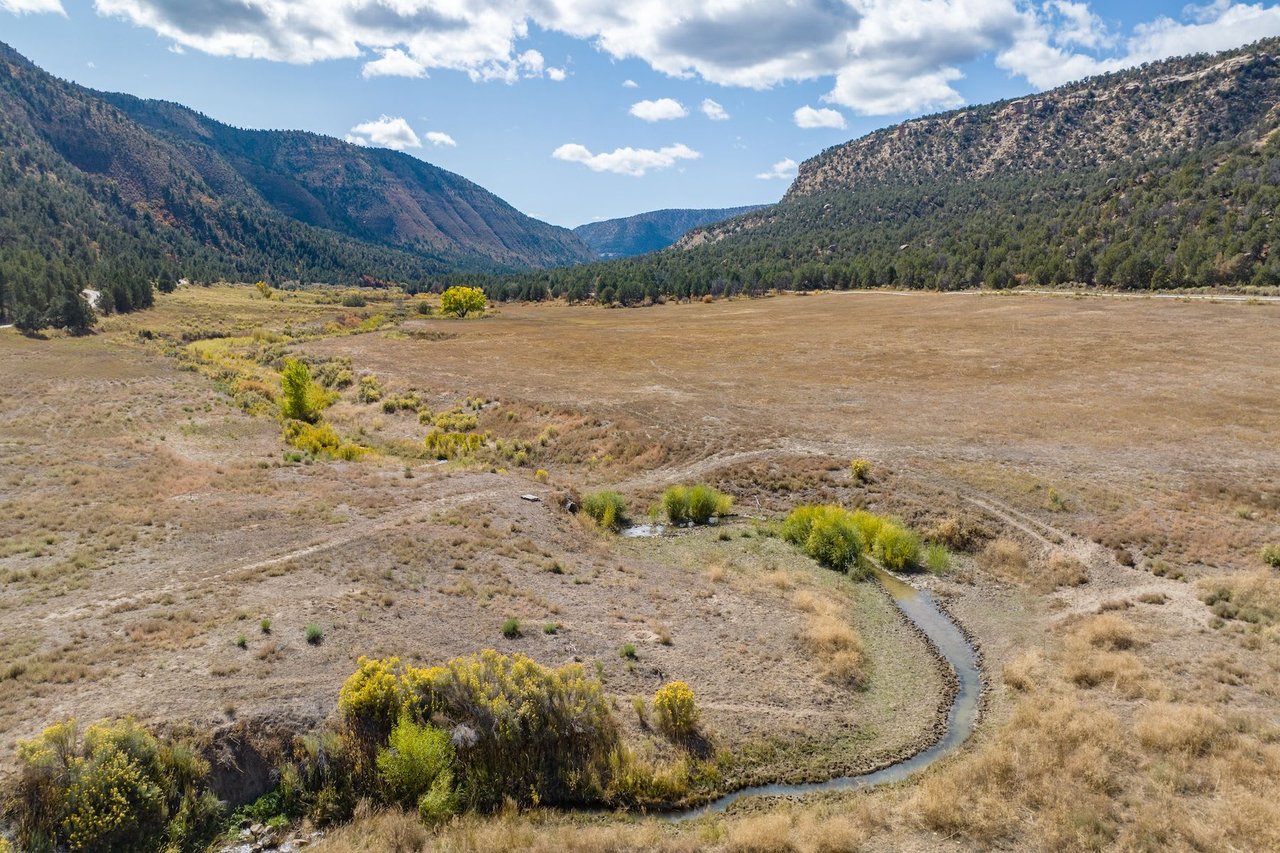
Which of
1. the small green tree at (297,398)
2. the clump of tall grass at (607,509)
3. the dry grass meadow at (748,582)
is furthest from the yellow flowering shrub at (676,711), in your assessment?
the small green tree at (297,398)

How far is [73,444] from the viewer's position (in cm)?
3481

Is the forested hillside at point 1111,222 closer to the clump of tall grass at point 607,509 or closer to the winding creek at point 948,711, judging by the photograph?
the winding creek at point 948,711

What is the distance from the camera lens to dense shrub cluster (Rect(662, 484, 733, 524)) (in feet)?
102

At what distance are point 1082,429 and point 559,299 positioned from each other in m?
160

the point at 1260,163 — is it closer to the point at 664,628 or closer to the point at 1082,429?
the point at 1082,429

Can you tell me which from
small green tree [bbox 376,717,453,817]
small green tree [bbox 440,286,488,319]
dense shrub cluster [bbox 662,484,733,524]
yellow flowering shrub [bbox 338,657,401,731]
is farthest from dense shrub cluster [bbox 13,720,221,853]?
small green tree [bbox 440,286,488,319]

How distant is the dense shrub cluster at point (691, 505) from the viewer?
31.1m

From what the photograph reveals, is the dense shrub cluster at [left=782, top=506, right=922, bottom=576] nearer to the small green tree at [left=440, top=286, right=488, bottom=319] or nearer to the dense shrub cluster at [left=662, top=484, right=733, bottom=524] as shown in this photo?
the dense shrub cluster at [left=662, top=484, right=733, bottom=524]

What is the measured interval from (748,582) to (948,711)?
319 inches

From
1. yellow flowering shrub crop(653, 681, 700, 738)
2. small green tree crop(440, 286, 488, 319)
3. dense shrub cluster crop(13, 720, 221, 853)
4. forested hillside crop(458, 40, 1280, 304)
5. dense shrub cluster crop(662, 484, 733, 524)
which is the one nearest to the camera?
dense shrub cluster crop(13, 720, 221, 853)

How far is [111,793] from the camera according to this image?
38.0 ft

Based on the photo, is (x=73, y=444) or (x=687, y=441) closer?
(x=73, y=444)

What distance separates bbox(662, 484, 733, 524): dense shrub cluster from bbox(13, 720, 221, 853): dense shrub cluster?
21.1 m

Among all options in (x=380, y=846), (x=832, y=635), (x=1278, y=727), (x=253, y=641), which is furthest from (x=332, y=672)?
(x=1278, y=727)
